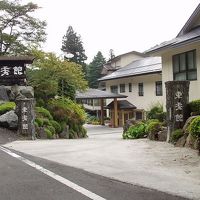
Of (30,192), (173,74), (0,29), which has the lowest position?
(30,192)

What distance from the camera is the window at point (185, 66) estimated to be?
Answer: 21.8 metres

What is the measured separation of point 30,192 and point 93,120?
5623cm

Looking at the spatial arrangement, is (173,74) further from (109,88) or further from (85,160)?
(109,88)

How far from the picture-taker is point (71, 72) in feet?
93.0

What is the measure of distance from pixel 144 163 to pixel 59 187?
3.31 metres

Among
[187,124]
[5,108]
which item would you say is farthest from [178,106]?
[5,108]

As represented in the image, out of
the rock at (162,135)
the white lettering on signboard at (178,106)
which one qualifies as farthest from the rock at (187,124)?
the rock at (162,135)

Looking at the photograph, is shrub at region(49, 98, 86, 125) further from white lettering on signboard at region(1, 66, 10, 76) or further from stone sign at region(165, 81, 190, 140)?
stone sign at region(165, 81, 190, 140)

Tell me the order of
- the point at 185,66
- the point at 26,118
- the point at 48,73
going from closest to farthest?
the point at 26,118 → the point at 185,66 → the point at 48,73

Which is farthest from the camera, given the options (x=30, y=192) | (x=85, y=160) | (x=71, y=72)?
(x=71, y=72)

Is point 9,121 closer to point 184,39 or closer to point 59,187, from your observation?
point 184,39

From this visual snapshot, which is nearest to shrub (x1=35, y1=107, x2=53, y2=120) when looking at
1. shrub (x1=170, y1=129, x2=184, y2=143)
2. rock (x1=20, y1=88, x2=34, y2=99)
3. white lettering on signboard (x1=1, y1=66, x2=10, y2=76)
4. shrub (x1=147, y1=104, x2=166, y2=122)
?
rock (x1=20, y1=88, x2=34, y2=99)

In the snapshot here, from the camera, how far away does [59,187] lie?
23.9ft

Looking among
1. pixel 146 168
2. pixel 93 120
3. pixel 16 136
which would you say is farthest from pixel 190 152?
pixel 93 120
